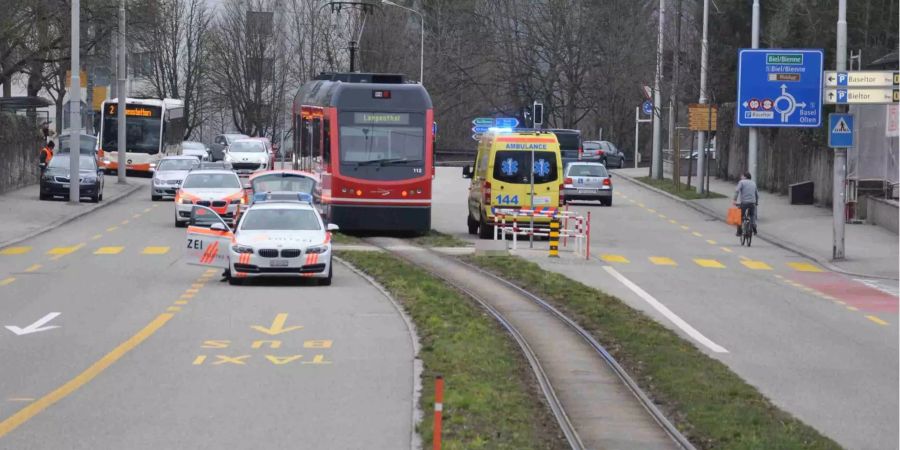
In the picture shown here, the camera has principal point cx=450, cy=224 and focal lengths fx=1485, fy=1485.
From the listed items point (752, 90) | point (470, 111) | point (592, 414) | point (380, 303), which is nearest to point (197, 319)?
point (380, 303)

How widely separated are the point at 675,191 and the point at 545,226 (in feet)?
71.2

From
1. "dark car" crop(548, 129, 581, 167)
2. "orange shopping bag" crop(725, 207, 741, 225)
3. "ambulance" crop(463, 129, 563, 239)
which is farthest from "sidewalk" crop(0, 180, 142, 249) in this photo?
"dark car" crop(548, 129, 581, 167)

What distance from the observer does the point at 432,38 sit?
90000 millimetres

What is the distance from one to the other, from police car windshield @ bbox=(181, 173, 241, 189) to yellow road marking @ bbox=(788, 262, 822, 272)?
49.1 ft

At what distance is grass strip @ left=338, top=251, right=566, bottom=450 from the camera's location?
11742 mm

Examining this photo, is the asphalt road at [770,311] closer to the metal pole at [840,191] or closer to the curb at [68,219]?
the metal pole at [840,191]

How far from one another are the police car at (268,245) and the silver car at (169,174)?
22.9m

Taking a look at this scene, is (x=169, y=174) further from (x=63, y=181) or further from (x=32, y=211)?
(x=32, y=211)

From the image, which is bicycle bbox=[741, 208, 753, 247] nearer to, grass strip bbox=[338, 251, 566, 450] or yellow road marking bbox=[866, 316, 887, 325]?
yellow road marking bbox=[866, 316, 887, 325]

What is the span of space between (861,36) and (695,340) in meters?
42.7

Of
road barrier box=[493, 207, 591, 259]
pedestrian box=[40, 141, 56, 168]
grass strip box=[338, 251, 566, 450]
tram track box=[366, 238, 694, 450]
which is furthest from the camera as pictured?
pedestrian box=[40, 141, 56, 168]

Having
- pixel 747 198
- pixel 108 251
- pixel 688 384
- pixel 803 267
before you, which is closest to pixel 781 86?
pixel 747 198

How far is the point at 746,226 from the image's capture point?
3653 centimetres

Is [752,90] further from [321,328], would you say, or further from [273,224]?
[321,328]
